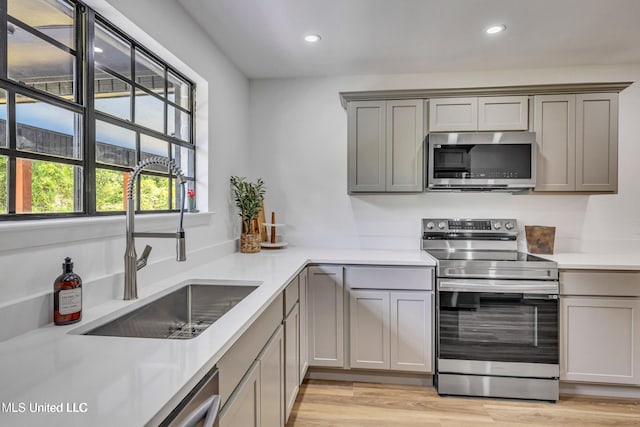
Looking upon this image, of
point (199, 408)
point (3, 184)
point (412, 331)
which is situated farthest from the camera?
point (412, 331)

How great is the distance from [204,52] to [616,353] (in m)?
3.41

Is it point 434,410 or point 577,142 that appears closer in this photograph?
point 434,410

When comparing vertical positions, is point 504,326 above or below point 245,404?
below

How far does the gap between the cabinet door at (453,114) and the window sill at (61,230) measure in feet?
7.04

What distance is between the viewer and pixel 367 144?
282 centimetres

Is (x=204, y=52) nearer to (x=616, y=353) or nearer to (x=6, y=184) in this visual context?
(x=6, y=184)

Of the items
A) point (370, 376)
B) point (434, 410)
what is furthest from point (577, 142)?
point (370, 376)

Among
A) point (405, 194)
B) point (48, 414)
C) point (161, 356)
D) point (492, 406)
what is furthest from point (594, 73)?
point (48, 414)

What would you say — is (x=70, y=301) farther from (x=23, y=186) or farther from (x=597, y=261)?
(x=597, y=261)

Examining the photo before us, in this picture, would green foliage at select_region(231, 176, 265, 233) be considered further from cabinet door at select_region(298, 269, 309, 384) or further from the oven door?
the oven door

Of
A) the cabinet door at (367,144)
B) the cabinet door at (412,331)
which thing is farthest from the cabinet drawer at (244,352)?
the cabinet door at (367,144)

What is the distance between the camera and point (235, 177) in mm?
2879

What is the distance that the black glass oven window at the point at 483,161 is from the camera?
8.55 feet

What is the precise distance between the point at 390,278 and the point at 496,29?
5.91 ft
